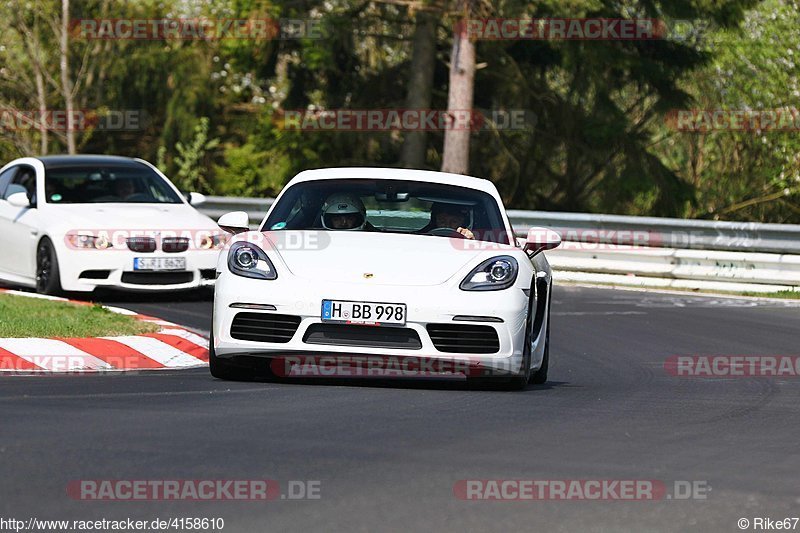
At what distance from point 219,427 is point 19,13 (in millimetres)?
28099

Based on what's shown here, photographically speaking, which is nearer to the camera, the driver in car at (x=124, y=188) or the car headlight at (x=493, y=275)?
the car headlight at (x=493, y=275)

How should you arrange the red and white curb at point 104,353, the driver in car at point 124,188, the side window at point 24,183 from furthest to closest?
the driver in car at point 124,188 < the side window at point 24,183 < the red and white curb at point 104,353

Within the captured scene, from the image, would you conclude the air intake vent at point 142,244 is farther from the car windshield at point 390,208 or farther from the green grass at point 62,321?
the car windshield at point 390,208

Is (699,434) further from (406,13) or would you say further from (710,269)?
(406,13)

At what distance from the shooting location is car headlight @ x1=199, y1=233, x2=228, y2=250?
1528cm

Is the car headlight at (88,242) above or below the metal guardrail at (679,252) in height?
above

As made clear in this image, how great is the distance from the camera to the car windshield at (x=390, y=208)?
9805 mm

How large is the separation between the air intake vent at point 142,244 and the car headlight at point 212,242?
18.9 inches

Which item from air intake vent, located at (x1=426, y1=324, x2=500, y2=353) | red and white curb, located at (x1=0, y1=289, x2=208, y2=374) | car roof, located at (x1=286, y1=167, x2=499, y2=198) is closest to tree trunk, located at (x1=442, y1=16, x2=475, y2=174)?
red and white curb, located at (x1=0, y1=289, x2=208, y2=374)

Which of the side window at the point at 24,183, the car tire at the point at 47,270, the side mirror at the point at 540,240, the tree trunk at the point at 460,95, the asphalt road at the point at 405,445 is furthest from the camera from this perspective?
the tree trunk at the point at 460,95

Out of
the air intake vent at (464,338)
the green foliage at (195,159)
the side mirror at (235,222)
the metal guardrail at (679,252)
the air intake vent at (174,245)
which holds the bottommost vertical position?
the green foliage at (195,159)

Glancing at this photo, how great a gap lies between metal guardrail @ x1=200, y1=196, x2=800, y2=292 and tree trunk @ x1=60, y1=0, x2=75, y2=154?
15.7 meters

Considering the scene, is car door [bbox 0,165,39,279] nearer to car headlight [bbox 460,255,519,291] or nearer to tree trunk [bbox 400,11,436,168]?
car headlight [bbox 460,255,519,291]

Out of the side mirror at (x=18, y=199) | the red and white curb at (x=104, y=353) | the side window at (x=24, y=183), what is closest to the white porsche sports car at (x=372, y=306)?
the red and white curb at (x=104, y=353)
